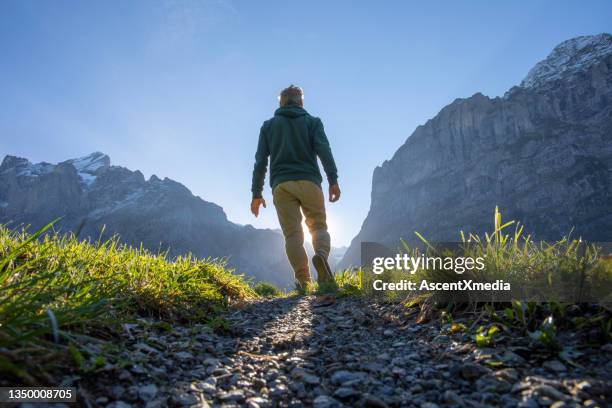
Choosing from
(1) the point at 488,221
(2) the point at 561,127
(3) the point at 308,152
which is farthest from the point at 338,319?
(2) the point at 561,127

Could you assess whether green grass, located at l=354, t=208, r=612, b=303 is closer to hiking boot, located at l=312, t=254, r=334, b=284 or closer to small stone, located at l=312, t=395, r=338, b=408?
small stone, located at l=312, t=395, r=338, b=408

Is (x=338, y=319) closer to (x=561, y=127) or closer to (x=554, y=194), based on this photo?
(x=554, y=194)

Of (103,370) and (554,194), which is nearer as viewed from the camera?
(103,370)

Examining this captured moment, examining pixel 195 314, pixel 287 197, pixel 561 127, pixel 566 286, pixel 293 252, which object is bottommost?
pixel 195 314

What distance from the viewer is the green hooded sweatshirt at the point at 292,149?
781 cm

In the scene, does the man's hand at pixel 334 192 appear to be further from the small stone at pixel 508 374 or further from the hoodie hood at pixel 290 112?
the small stone at pixel 508 374

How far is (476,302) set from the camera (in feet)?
10.3

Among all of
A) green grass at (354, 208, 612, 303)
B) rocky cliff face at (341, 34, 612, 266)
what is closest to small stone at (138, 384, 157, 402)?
green grass at (354, 208, 612, 303)

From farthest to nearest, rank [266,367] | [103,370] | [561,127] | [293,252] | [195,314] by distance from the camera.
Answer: [561,127]
[293,252]
[195,314]
[266,367]
[103,370]

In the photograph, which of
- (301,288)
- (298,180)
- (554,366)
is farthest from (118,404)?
(298,180)

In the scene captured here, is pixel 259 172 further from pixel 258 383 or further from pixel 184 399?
pixel 184 399

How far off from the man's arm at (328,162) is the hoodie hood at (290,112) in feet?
2.02

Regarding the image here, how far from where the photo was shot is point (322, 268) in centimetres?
722

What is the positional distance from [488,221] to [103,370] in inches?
7378
